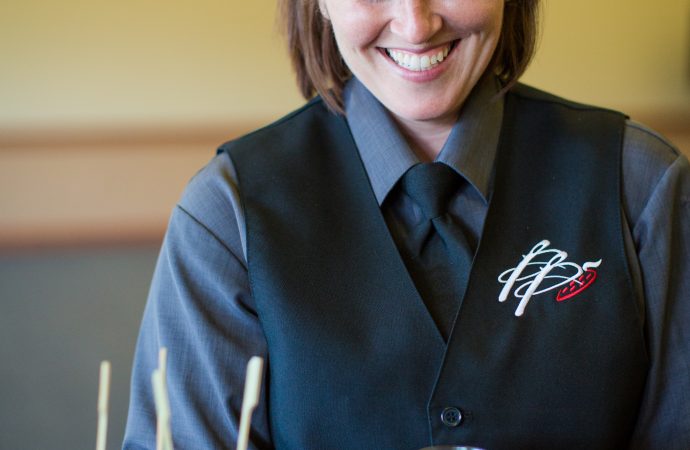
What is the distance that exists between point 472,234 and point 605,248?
0.53ft

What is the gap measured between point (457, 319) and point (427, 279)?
0.22 ft

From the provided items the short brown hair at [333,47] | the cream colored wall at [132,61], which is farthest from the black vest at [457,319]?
the cream colored wall at [132,61]

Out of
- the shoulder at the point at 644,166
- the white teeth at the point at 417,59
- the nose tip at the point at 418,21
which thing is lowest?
the shoulder at the point at 644,166

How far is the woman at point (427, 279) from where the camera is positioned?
1.20 meters

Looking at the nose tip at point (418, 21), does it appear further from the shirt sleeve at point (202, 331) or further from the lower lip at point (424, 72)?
the shirt sleeve at point (202, 331)

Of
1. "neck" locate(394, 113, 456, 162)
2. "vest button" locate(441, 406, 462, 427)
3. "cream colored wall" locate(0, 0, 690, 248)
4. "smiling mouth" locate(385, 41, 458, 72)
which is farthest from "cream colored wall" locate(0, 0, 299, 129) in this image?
"vest button" locate(441, 406, 462, 427)

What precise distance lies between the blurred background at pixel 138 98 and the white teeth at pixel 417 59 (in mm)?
1939

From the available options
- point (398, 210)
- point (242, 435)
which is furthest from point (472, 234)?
point (242, 435)

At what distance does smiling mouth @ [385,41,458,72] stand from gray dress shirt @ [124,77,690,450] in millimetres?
119

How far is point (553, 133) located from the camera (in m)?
1.38

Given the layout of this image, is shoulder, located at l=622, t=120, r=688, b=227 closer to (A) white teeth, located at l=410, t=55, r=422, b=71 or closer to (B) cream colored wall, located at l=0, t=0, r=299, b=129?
(A) white teeth, located at l=410, t=55, r=422, b=71

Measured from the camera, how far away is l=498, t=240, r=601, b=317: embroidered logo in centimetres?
125

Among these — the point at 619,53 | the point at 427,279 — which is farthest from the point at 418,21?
the point at 619,53

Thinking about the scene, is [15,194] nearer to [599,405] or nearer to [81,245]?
[81,245]
